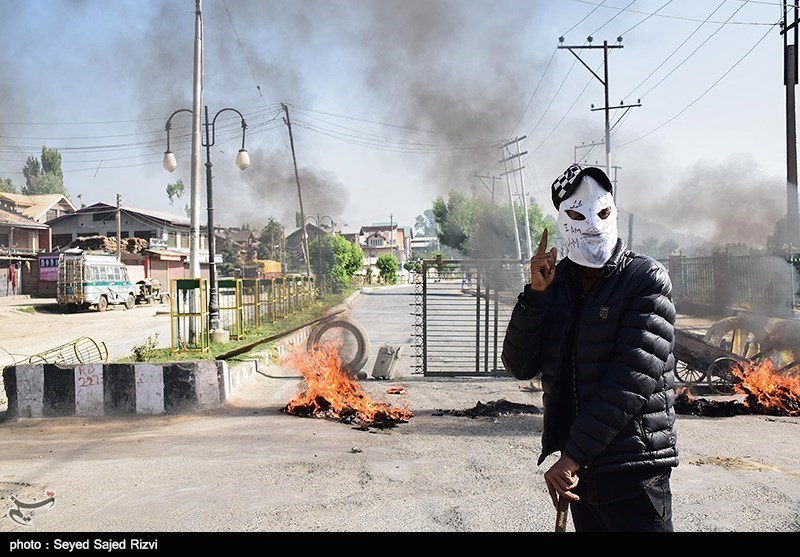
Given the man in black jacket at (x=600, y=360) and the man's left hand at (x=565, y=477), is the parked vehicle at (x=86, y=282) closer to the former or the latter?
the man in black jacket at (x=600, y=360)

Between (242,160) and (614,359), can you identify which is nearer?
(614,359)

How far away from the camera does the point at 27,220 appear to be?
1606 inches

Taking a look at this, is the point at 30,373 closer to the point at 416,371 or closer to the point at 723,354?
the point at 416,371

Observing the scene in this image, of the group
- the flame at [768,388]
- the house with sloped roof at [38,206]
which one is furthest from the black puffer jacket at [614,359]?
the house with sloped roof at [38,206]

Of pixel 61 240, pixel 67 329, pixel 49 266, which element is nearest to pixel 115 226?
pixel 61 240

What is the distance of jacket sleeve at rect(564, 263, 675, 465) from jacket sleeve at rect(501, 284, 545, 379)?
293mm

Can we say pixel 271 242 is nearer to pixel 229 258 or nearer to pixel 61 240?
pixel 229 258

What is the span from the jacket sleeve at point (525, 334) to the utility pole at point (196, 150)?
37.5 feet

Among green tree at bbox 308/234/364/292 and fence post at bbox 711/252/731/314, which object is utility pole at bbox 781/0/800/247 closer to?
fence post at bbox 711/252/731/314

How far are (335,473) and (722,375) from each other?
620cm

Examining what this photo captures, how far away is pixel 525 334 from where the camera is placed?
2381 millimetres

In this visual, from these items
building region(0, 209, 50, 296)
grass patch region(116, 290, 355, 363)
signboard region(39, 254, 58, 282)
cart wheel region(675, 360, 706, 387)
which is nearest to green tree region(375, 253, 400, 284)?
building region(0, 209, 50, 296)

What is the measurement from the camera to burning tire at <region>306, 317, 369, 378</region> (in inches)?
412

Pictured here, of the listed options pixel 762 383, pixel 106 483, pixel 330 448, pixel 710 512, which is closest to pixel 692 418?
pixel 762 383
